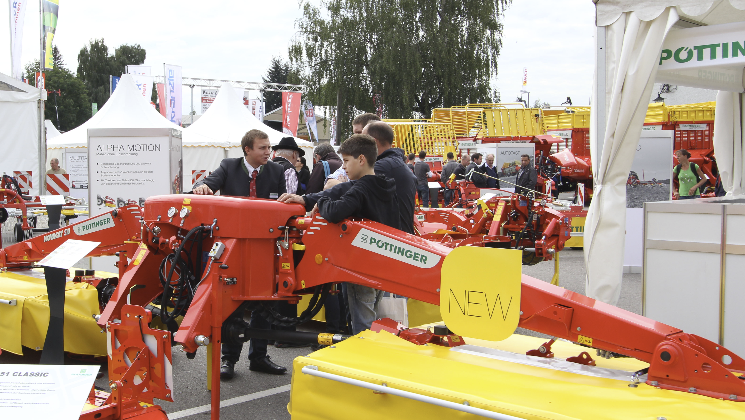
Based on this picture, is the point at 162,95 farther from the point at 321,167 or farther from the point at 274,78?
the point at 274,78

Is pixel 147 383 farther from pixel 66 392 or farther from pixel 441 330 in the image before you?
pixel 441 330

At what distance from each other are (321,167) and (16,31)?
41.6 ft

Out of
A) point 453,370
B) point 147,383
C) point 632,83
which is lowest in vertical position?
point 147,383

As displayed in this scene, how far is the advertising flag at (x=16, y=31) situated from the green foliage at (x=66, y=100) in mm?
43196

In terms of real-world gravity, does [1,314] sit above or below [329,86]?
below

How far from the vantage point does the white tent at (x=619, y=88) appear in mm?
4105

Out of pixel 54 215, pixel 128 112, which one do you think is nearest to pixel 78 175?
pixel 128 112

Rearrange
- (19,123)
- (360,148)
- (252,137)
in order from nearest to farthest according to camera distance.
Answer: (360,148), (252,137), (19,123)

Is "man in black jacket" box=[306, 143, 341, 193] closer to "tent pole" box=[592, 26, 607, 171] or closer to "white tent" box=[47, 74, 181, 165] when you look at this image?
"tent pole" box=[592, 26, 607, 171]

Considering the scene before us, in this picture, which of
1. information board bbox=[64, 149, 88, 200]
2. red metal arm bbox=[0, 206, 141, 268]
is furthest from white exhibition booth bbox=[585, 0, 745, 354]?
information board bbox=[64, 149, 88, 200]

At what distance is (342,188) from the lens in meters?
3.70

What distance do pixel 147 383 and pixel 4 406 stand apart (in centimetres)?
124

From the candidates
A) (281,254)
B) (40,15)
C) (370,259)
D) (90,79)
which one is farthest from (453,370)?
(90,79)

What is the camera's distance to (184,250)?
379 centimetres
